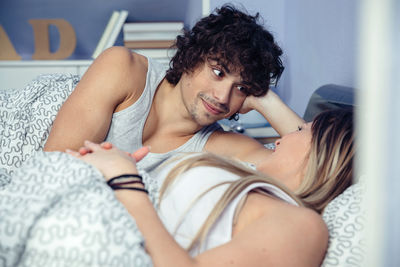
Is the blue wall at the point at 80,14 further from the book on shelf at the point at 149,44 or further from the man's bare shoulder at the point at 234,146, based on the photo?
the man's bare shoulder at the point at 234,146

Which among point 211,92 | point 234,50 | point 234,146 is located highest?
point 234,50

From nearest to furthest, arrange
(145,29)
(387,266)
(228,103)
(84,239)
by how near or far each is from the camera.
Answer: (387,266) < (84,239) < (228,103) < (145,29)

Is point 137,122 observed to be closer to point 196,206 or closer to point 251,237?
point 196,206

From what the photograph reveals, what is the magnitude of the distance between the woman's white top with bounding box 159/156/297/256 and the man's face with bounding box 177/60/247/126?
2.05 feet

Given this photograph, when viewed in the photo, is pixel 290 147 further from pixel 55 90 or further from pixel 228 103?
pixel 55 90

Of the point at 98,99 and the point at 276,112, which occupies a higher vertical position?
the point at 98,99

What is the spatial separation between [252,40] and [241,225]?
36.1 inches

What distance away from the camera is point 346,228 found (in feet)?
2.88

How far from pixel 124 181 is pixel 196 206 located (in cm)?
14

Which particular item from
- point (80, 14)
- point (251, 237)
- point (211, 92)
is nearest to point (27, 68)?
point (80, 14)

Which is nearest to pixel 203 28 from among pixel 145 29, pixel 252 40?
pixel 252 40

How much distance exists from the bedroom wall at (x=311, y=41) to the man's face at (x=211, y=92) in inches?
17.7

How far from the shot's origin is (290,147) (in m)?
1.08

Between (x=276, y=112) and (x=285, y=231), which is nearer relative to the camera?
(x=285, y=231)
